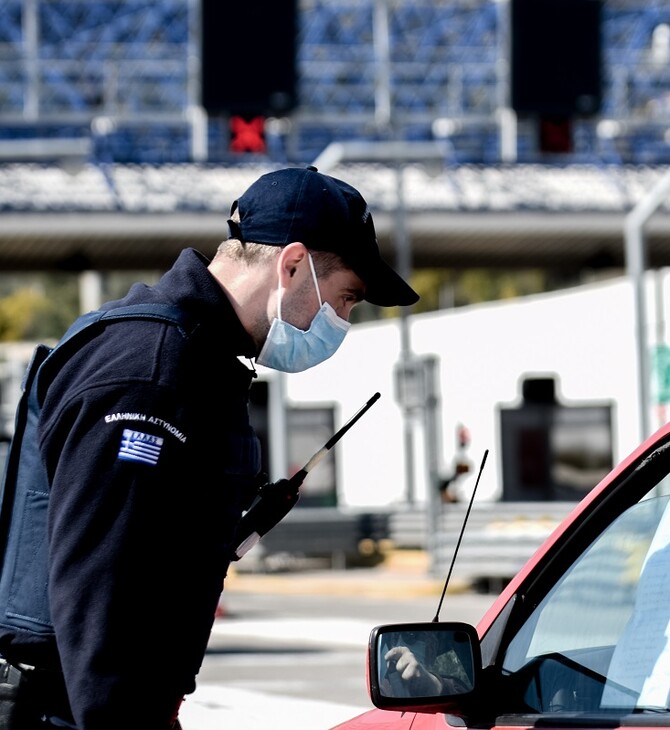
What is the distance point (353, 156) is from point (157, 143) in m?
24.9

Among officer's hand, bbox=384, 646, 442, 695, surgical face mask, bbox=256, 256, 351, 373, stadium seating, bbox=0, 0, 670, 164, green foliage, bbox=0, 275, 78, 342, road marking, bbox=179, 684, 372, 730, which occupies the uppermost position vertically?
stadium seating, bbox=0, 0, 670, 164

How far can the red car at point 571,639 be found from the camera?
9.64 feet

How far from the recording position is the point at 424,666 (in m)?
2.97

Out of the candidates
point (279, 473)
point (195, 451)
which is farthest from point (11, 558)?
point (279, 473)

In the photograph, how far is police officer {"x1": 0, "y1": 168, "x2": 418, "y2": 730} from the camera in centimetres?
259

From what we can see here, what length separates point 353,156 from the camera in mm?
22172

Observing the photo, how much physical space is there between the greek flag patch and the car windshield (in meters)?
0.80

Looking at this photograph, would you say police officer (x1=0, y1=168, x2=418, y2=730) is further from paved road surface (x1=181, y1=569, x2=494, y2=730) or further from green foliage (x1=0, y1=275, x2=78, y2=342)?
green foliage (x1=0, y1=275, x2=78, y2=342)

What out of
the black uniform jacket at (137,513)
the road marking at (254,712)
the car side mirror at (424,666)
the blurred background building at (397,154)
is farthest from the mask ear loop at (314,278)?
the blurred background building at (397,154)

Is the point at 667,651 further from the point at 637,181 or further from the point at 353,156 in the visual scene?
the point at 637,181

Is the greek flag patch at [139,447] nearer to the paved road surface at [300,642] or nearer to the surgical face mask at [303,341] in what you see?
the surgical face mask at [303,341]

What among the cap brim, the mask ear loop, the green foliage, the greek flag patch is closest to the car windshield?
the cap brim

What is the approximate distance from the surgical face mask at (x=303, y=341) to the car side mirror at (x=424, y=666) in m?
0.47

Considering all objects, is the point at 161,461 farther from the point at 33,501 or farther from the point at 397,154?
the point at 397,154
